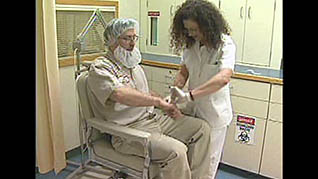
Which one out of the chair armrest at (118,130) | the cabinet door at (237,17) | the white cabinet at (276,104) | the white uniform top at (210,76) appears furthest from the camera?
the cabinet door at (237,17)

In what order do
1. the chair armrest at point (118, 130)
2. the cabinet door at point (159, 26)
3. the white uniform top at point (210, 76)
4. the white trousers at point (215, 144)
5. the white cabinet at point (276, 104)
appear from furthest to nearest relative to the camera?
the cabinet door at point (159, 26)
the white cabinet at point (276, 104)
the white trousers at point (215, 144)
the white uniform top at point (210, 76)
the chair armrest at point (118, 130)

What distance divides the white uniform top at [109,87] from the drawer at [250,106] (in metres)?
0.91

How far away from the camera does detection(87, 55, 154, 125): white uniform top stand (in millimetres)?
1600

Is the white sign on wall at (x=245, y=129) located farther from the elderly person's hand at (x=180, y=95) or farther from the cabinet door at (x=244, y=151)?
the elderly person's hand at (x=180, y=95)

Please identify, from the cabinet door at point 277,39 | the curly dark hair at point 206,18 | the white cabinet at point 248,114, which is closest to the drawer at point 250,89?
the white cabinet at point 248,114

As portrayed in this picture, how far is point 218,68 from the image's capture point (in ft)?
5.61

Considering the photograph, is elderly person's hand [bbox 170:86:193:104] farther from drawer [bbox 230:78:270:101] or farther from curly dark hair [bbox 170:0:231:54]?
drawer [bbox 230:78:270:101]

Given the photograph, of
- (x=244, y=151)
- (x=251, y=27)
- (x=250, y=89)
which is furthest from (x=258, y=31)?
(x=244, y=151)

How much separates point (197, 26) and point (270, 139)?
1133mm

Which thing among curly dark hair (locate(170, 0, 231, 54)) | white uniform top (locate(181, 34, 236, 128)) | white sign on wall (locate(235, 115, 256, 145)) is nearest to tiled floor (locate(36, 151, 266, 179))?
white sign on wall (locate(235, 115, 256, 145))

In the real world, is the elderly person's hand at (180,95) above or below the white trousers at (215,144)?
above

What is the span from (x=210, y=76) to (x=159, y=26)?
55.8 inches

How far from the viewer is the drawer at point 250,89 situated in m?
2.25
